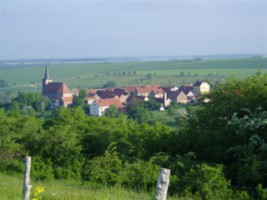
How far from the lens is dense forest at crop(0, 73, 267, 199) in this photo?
1266 cm

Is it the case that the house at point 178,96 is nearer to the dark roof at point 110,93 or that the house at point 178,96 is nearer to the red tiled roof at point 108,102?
the dark roof at point 110,93

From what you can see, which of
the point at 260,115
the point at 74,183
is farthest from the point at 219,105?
the point at 74,183

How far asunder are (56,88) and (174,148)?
10059 cm

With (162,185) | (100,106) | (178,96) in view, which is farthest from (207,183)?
(178,96)

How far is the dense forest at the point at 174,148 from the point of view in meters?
12.7

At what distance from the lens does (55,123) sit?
21188 mm

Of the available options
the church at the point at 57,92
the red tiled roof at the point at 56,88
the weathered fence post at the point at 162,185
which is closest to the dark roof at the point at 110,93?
the church at the point at 57,92

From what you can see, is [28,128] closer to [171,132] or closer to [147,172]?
[171,132]

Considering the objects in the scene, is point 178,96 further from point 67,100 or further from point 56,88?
point 56,88

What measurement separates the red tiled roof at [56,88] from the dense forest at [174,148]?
9023 cm

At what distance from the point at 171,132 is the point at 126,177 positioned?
3.53m

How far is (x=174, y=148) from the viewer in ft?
52.2

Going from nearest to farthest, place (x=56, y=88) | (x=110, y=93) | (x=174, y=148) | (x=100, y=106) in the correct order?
(x=174, y=148), (x=100, y=106), (x=110, y=93), (x=56, y=88)

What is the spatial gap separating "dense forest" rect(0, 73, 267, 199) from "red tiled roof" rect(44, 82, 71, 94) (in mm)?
90227
